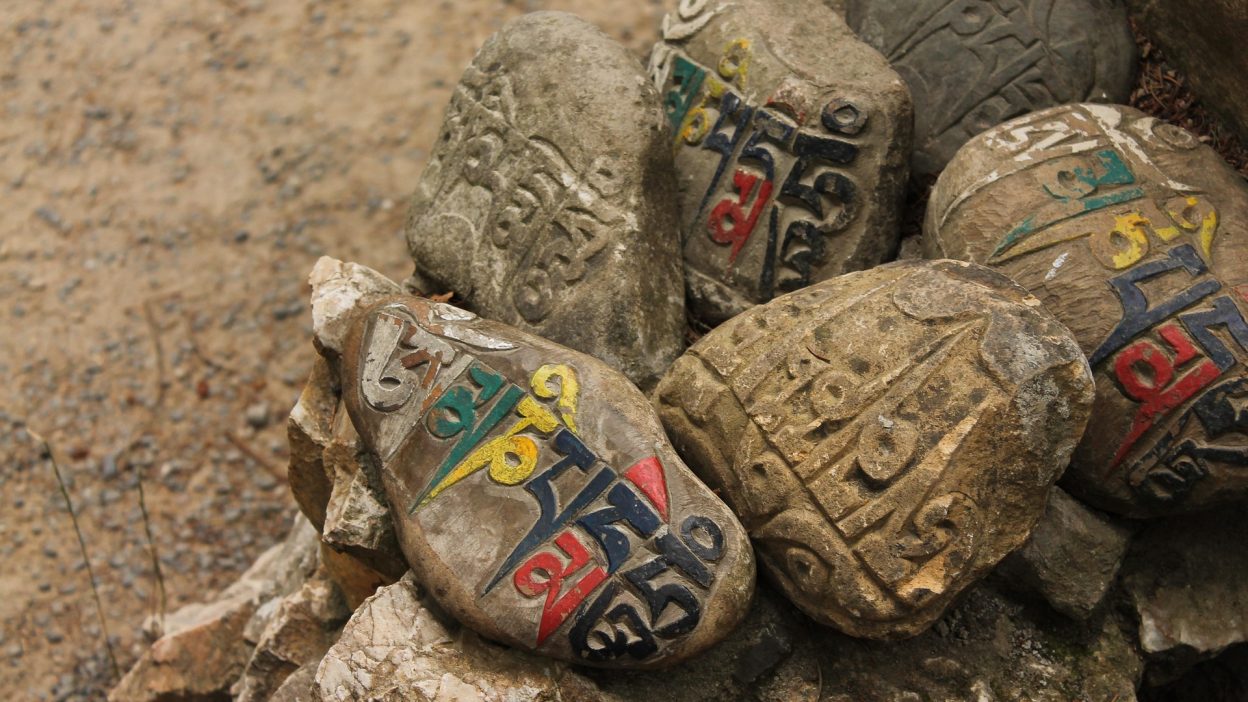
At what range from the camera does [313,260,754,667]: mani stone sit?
244 centimetres

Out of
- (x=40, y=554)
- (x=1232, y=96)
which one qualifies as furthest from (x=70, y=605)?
(x=1232, y=96)

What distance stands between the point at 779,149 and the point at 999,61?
0.65 meters

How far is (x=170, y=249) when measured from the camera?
5672mm

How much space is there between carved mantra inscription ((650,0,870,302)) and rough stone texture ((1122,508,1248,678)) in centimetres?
106

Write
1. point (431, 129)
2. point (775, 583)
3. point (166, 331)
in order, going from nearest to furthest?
point (775, 583), point (166, 331), point (431, 129)

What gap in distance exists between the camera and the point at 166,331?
541cm

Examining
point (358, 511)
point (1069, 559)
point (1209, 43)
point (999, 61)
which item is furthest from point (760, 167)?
point (358, 511)

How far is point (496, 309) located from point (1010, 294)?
1247mm

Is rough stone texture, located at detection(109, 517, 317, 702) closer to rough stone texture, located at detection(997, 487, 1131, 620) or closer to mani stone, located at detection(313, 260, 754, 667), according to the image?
mani stone, located at detection(313, 260, 754, 667)

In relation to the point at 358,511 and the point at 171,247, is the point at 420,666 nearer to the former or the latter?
the point at 358,511

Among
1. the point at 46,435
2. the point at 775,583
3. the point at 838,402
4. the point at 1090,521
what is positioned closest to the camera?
the point at 838,402

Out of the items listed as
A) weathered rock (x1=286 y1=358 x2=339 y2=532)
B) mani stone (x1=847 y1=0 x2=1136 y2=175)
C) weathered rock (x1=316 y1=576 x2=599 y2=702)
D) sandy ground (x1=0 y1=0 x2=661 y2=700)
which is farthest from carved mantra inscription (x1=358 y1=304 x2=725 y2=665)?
sandy ground (x1=0 y1=0 x2=661 y2=700)

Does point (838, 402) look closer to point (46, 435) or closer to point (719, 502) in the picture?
point (719, 502)

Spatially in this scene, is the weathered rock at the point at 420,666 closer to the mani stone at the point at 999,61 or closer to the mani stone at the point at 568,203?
the mani stone at the point at 568,203
